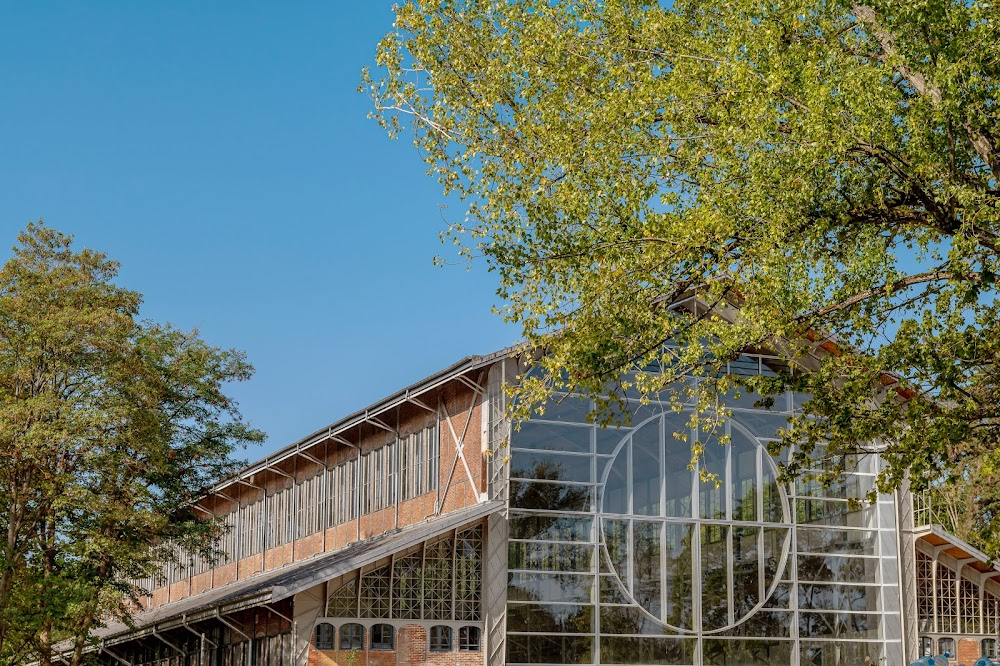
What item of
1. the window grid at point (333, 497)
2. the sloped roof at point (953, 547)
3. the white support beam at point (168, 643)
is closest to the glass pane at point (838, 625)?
the sloped roof at point (953, 547)

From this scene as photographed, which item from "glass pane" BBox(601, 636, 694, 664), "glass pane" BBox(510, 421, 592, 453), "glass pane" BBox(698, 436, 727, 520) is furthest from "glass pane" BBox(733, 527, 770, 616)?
"glass pane" BBox(510, 421, 592, 453)

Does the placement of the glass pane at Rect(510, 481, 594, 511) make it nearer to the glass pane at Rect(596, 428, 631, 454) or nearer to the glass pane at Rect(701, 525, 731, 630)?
the glass pane at Rect(596, 428, 631, 454)

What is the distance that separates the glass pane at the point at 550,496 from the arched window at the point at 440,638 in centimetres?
265

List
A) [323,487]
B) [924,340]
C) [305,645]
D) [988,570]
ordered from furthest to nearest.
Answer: [323,487] < [988,570] < [305,645] < [924,340]

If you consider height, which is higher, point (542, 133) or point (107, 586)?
point (542, 133)

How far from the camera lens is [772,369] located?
28.0m

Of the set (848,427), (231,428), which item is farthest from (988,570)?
(231,428)

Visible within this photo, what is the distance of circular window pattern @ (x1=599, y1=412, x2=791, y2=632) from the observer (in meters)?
25.3

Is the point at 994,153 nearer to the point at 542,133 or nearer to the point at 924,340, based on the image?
the point at 924,340

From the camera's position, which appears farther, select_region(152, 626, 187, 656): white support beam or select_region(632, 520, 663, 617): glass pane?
select_region(152, 626, 187, 656): white support beam

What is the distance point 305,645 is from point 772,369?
11800 millimetres

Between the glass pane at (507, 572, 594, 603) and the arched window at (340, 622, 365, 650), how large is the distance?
285 centimetres

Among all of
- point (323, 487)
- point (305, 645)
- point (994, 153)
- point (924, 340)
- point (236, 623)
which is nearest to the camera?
point (994, 153)

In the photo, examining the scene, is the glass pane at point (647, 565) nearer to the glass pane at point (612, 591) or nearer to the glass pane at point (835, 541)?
the glass pane at point (612, 591)
